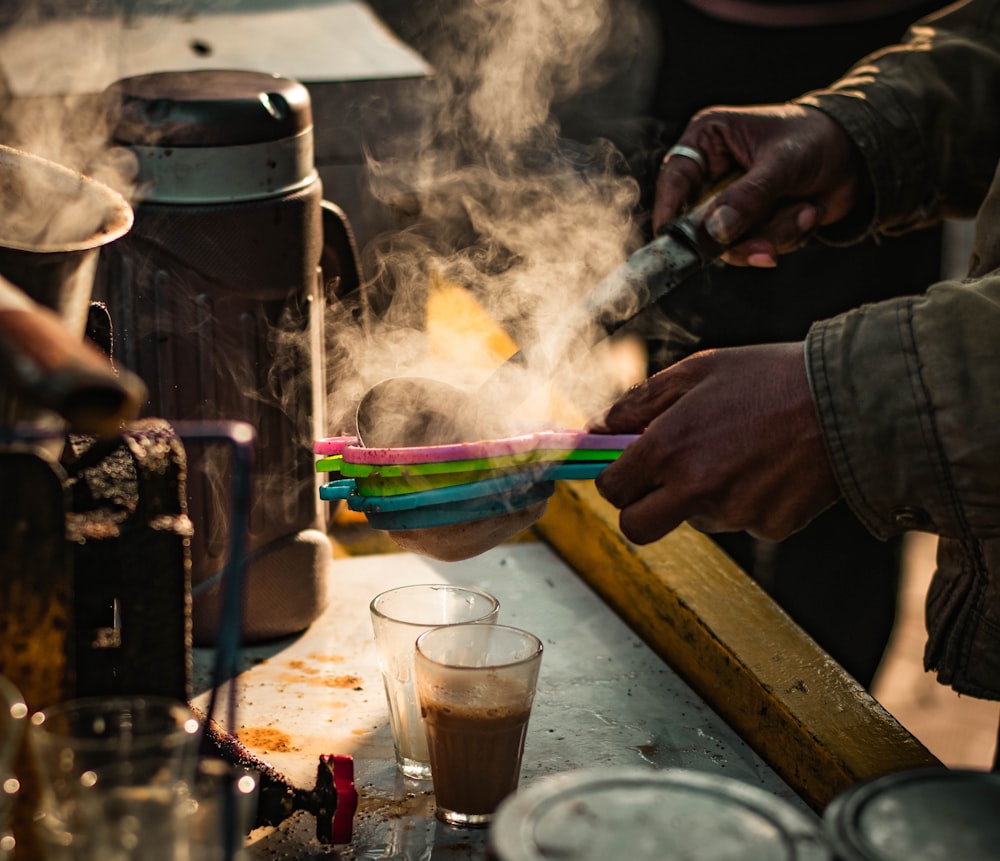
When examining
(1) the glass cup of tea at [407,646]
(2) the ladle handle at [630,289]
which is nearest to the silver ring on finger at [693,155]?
(2) the ladle handle at [630,289]

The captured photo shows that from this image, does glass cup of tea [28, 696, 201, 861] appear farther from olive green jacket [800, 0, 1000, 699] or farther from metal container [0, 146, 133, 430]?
olive green jacket [800, 0, 1000, 699]

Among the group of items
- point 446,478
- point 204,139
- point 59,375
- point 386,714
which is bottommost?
point 386,714

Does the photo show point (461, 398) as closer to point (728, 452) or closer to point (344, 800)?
point (728, 452)

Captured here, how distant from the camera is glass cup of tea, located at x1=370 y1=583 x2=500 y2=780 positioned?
61.9 inches

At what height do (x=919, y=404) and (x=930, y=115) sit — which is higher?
(x=930, y=115)

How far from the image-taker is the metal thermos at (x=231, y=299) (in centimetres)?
180

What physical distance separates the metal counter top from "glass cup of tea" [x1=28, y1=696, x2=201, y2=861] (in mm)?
Answer: 469

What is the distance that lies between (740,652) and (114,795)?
1068 mm

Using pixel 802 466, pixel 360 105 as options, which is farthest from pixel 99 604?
pixel 360 105

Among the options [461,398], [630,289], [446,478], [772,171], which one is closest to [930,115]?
[772,171]

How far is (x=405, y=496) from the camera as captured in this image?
150 centimetres

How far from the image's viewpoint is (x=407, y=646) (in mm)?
1578

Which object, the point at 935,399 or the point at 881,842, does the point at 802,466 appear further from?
the point at 881,842

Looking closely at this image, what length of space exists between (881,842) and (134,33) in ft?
10.9
